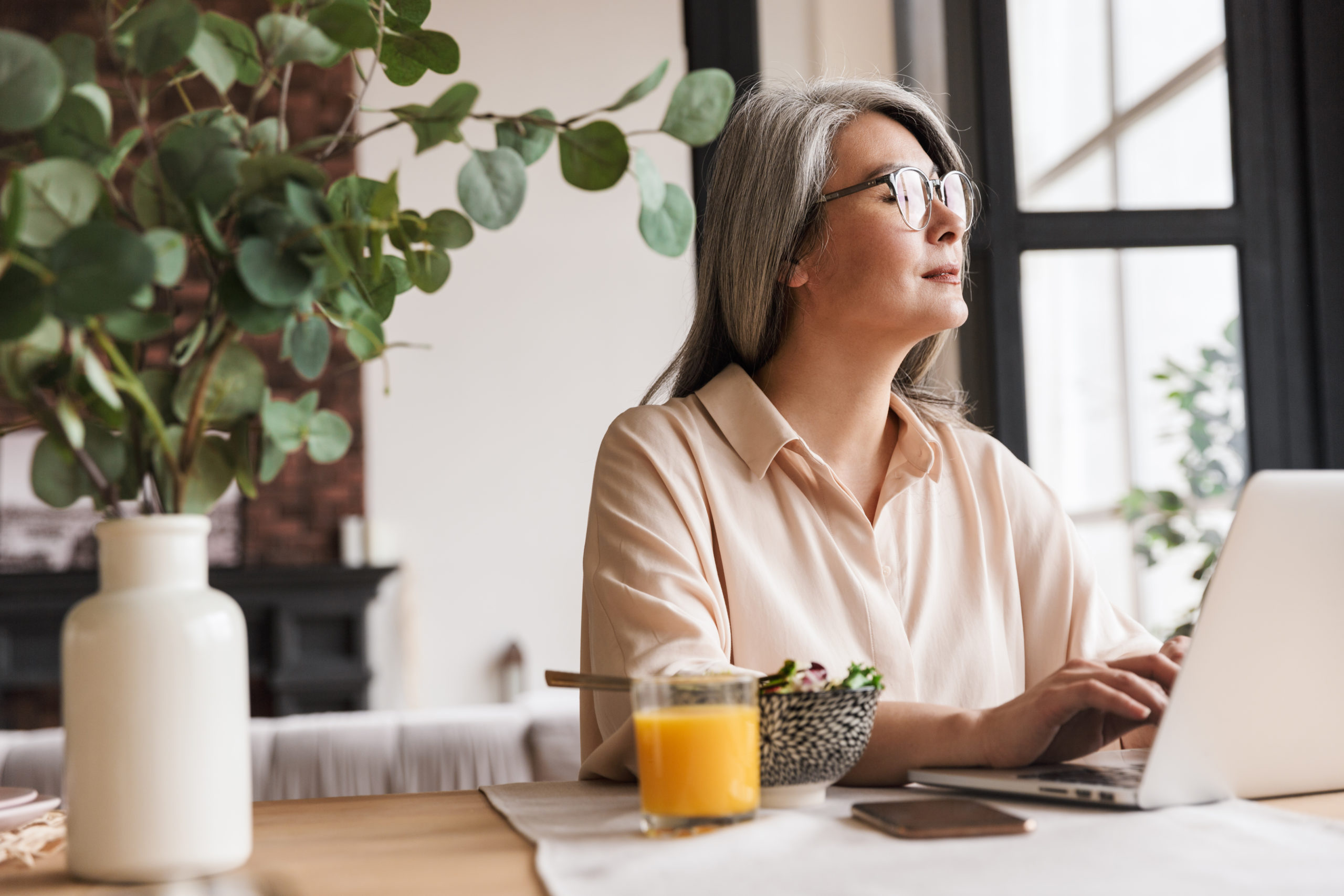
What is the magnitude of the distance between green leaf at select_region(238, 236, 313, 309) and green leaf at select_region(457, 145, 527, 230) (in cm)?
11

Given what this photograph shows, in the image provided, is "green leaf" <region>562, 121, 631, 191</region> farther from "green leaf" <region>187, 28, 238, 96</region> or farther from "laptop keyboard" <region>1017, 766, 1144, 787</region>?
"laptop keyboard" <region>1017, 766, 1144, 787</region>

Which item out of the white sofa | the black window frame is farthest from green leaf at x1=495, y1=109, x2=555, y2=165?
the white sofa

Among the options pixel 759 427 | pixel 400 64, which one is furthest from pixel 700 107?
pixel 759 427

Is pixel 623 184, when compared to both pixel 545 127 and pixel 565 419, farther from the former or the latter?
pixel 545 127

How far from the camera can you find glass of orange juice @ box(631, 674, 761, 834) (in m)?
0.79

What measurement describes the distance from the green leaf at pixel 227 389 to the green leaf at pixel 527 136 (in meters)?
0.22

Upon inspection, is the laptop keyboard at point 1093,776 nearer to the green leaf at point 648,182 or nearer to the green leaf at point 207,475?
the green leaf at point 648,182

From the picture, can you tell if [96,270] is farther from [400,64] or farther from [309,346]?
[400,64]

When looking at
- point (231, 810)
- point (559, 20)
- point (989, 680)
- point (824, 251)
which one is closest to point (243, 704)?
point (231, 810)

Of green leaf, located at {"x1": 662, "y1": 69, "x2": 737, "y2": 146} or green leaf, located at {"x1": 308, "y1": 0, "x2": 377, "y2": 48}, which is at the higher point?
green leaf, located at {"x1": 308, "y1": 0, "x2": 377, "y2": 48}

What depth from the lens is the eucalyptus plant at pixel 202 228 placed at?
674 mm

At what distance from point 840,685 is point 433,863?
0.31 meters

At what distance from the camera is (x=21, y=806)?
3.12 ft

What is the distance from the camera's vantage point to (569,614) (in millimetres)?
6453
